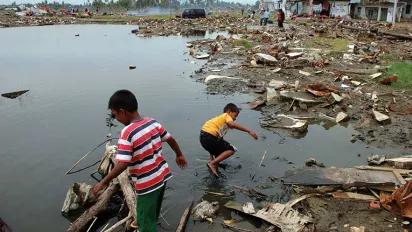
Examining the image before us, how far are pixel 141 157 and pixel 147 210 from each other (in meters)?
0.59

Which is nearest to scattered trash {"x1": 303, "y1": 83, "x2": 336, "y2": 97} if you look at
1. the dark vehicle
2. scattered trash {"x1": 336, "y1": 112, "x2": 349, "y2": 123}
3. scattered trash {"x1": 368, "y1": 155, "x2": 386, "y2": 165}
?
scattered trash {"x1": 336, "y1": 112, "x2": 349, "y2": 123}

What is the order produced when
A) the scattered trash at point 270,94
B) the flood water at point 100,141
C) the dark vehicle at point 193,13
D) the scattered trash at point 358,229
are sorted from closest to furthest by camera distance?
the scattered trash at point 358,229, the flood water at point 100,141, the scattered trash at point 270,94, the dark vehicle at point 193,13

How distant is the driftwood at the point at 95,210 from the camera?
3931 mm

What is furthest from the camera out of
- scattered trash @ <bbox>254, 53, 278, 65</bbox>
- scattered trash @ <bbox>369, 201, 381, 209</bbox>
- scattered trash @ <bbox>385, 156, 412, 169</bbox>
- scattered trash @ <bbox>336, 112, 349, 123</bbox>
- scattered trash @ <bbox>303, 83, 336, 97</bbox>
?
scattered trash @ <bbox>254, 53, 278, 65</bbox>

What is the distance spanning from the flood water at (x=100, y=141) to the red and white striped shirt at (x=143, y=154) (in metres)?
1.33

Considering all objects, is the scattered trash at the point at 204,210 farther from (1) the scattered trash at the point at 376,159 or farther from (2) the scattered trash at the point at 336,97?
(2) the scattered trash at the point at 336,97

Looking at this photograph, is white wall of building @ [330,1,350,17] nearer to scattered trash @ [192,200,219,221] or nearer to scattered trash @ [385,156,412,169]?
scattered trash @ [385,156,412,169]

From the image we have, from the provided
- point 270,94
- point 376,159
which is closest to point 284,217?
point 376,159

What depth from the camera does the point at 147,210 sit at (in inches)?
125

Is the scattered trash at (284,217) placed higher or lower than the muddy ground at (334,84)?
lower

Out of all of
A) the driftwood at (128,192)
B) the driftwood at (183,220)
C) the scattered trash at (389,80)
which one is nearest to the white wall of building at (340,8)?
the scattered trash at (389,80)

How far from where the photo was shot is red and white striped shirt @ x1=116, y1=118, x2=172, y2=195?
2822mm

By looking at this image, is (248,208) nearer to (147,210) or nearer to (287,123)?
(147,210)

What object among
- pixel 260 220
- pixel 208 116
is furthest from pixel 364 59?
pixel 260 220
